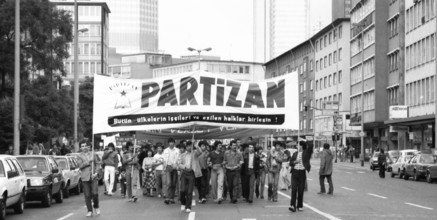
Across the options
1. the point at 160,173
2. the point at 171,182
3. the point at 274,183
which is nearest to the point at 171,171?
the point at 171,182

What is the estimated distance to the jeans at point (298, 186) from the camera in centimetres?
2009

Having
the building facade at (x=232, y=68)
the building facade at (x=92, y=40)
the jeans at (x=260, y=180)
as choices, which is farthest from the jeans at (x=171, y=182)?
the building facade at (x=232, y=68)

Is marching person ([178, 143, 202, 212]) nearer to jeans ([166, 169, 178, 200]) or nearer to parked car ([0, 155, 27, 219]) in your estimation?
jeans ([166, 169, 178, 200])

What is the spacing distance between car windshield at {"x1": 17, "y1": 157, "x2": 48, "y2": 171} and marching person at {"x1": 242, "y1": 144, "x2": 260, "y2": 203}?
5.93 m

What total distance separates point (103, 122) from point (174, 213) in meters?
3.09

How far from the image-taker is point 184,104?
69.2 feet

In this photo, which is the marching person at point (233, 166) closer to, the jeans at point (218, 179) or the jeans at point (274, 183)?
the jeans at point (218, 179)

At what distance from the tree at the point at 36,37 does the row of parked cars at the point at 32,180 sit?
33.4ft

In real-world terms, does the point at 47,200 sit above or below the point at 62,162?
below

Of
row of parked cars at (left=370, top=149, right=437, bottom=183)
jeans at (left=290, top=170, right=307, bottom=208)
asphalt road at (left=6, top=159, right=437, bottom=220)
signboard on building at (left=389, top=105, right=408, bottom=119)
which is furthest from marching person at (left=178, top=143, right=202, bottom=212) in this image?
signboard on building at (left=389, top=105, right=408, bottom=119)

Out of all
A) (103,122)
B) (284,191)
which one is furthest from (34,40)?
(103,122)

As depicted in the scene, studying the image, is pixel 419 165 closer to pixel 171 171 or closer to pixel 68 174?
pixel 68 174

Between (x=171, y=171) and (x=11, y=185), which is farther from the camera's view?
(x=171, y=171)

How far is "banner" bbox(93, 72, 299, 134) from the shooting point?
822 inches
